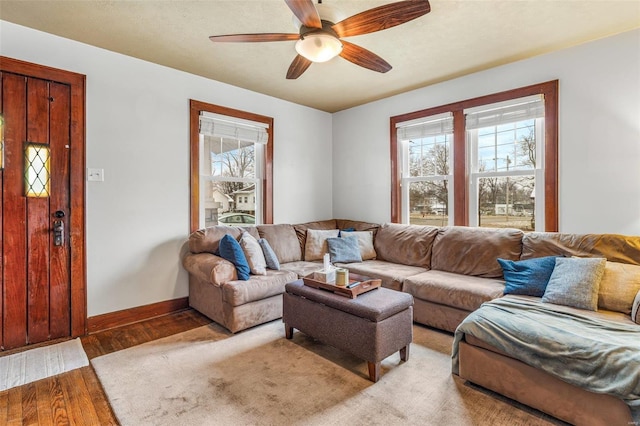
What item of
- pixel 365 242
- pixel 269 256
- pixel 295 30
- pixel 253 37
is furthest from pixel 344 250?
pixel 253 37

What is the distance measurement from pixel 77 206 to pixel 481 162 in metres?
4.18

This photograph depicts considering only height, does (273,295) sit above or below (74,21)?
below

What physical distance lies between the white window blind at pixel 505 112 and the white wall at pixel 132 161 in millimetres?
2874

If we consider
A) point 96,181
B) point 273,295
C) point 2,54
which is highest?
point 2,54

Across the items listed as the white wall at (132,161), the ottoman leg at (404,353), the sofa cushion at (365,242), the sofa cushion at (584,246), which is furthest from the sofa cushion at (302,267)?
the sofa cushion at (584,246)

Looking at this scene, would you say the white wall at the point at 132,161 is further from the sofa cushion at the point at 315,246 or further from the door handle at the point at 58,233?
the sofa cushion at the point at 315,246

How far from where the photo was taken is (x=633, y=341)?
5.42ft

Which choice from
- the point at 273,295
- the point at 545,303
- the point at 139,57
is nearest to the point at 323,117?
the point at 139,57

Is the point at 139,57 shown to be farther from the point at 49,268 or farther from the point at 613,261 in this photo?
the point at 613,261

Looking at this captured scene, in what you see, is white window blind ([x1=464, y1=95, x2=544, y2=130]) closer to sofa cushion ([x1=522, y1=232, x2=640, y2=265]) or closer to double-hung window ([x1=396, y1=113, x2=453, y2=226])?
double-hung window ([x1=396, y1=113, x2=453, y2=226])

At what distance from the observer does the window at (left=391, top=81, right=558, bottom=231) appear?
10.3 feet

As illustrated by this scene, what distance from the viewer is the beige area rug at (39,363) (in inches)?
84.7

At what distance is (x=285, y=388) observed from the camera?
6.68 feet

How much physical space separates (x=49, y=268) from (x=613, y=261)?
468cm
